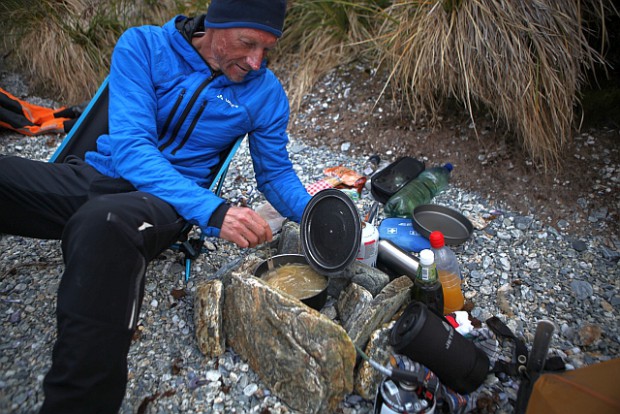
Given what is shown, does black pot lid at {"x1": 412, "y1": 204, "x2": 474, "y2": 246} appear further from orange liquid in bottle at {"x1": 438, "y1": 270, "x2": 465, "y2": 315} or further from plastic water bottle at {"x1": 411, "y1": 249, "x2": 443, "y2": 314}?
plastic water bottle at {"x1": 411, "y1": 249, "x2": 443, "y2": 314}

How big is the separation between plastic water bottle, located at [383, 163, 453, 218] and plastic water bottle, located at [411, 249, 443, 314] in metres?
1.48

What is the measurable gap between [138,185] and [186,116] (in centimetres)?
62

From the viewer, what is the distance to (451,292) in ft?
11.4

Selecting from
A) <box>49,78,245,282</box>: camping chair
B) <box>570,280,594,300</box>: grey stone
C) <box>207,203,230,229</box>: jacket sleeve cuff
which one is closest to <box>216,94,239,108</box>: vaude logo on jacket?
<box>49,78,245,282</box>: camping chair

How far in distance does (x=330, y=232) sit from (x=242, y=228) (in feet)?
1.93

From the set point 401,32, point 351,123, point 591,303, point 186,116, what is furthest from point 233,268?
point 401,32

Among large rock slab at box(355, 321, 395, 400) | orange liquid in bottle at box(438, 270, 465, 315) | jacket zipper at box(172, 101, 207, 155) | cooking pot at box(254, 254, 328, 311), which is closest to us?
large rock slab at box(355, 321, 395, 400)

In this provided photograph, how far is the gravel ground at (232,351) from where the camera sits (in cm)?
283

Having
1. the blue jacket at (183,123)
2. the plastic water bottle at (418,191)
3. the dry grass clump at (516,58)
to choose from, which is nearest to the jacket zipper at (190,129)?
the blue jacket at (183,123)

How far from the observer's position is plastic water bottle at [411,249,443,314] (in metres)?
3.02

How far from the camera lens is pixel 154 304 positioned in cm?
343

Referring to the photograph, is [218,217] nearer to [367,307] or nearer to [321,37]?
[367,307]

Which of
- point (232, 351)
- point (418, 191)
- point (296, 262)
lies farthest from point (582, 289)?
point (232, 351)

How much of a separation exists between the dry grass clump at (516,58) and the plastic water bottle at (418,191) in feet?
2.70
